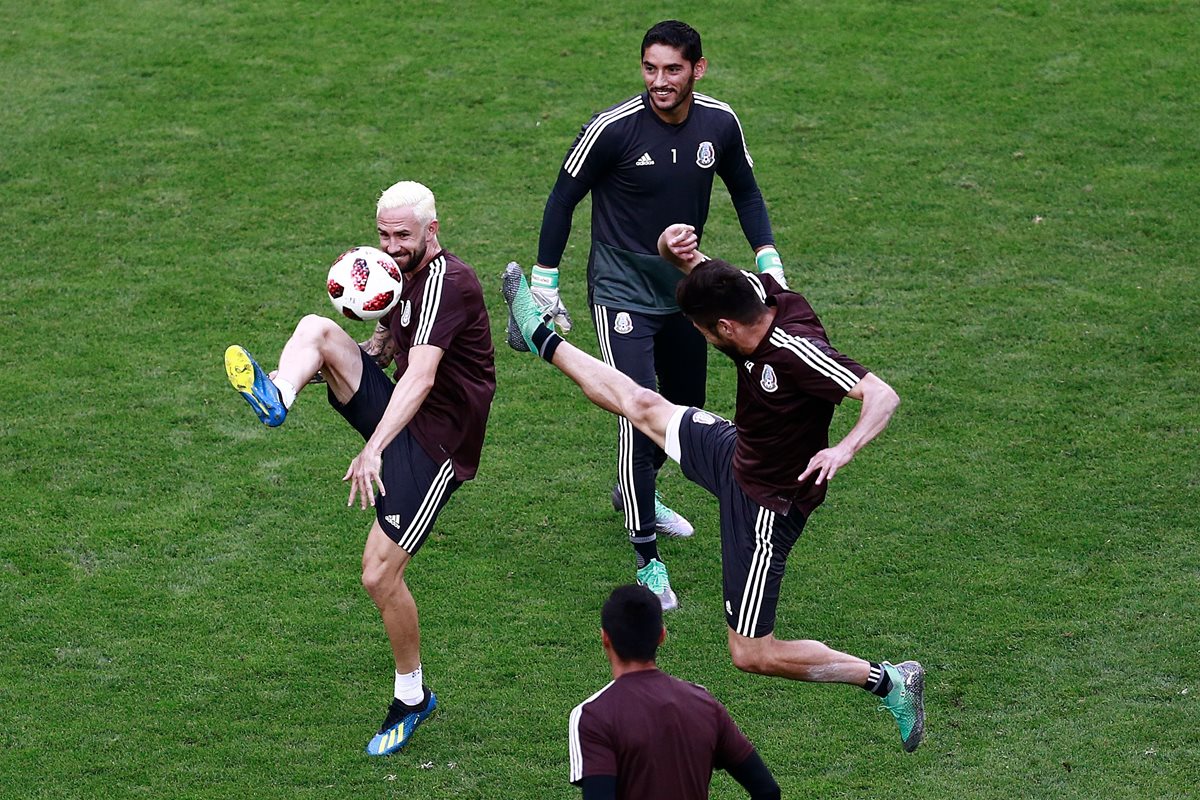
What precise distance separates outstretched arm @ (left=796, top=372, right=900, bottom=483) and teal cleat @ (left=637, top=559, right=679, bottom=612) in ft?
7.90

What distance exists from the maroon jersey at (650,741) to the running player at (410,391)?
233 cm

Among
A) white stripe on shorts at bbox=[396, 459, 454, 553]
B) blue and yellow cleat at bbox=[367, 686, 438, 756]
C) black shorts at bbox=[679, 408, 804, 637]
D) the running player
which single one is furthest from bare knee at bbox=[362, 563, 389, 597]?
black shorts at bbox=[679, 408, 804, 637]

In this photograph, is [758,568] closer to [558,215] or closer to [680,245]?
[680,245]

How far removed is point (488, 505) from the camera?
9.38 m

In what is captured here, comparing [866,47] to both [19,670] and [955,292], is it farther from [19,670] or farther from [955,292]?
[19,670]

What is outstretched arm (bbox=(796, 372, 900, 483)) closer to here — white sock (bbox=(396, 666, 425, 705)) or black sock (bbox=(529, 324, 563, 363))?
black sock (bbox=(529, 324, 563, 363))

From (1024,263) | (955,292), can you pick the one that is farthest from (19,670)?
(1024,263)

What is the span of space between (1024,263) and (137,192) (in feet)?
24.4

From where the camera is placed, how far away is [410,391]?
22.8 feet

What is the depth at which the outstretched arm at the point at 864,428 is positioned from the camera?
240 inches

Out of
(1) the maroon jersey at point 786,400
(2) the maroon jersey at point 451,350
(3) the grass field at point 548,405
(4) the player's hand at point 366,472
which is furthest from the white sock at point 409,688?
(1) the maroon jersey at point 786,400

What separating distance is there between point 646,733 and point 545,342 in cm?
311

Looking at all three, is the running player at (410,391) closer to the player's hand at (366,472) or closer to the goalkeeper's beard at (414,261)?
the goalkeeper's beard at (414,261)

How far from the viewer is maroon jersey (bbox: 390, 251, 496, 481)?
7125 millimetres
